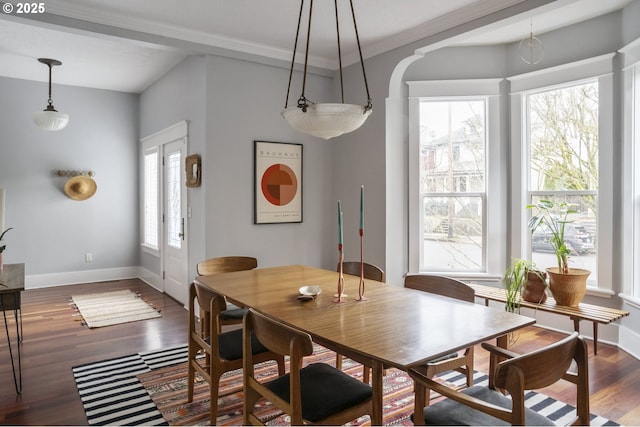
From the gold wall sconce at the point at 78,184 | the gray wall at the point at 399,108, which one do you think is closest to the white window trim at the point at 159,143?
the gold wall sconce at the point at 78,184

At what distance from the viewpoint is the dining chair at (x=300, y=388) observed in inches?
62.7

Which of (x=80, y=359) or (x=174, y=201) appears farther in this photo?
(x=174, y=201)

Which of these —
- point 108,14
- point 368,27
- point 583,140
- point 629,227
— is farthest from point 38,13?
point 629,227

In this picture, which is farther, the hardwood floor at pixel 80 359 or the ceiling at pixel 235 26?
the ceiling at pixel 235 26

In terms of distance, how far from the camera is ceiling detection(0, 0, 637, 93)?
330cm

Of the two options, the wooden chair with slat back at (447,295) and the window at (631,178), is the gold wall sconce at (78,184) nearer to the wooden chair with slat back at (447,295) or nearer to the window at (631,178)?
the wooden chair with slat back at (447,295)

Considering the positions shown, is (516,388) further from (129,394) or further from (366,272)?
(129,394)

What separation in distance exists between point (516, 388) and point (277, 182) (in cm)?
341

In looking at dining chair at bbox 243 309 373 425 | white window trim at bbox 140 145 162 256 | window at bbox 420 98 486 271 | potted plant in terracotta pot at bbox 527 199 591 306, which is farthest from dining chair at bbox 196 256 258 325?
white window trim at bbox 140 145 162 256

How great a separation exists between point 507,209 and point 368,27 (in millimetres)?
2227

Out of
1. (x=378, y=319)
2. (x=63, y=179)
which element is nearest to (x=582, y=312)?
(x=378, y=319)

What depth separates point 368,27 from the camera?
3.77 metres

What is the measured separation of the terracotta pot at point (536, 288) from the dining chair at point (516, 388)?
2.00 m

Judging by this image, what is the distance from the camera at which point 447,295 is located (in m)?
2.49
